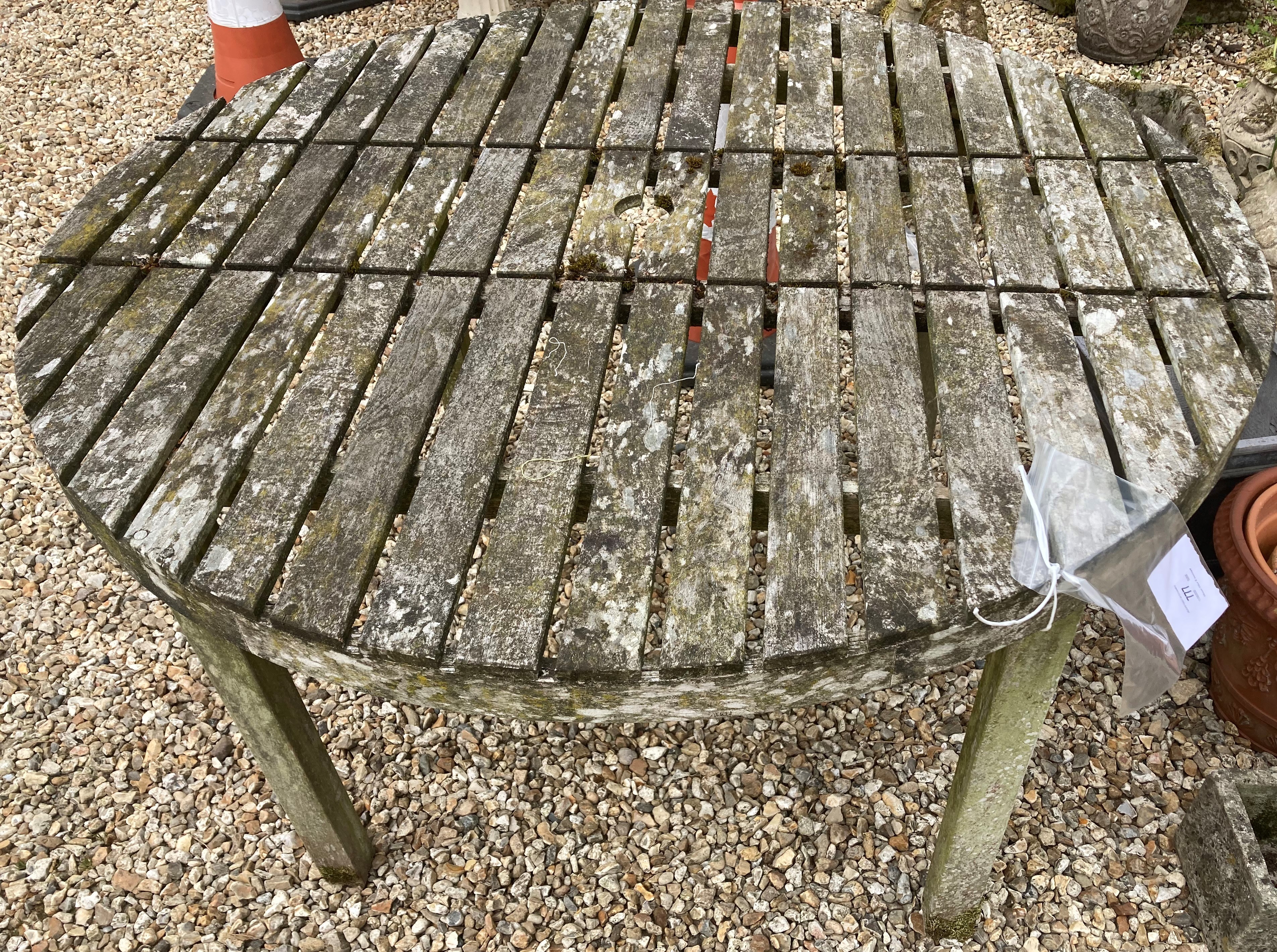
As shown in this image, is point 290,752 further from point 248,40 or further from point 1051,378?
point 248,40

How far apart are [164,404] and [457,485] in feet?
1.77

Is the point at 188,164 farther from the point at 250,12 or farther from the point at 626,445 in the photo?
the point at 250,12

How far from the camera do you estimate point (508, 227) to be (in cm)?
203

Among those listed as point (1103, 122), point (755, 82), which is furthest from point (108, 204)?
point (1103, 122)

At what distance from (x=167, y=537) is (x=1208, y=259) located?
6.11ft

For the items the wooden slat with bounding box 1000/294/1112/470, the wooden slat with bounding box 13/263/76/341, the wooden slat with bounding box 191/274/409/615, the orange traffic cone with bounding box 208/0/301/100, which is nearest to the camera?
the wooden slat with bounding box 191/274/409/615

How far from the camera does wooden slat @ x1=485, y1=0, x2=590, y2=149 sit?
213 centimetres

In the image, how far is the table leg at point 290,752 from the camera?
1.61 m

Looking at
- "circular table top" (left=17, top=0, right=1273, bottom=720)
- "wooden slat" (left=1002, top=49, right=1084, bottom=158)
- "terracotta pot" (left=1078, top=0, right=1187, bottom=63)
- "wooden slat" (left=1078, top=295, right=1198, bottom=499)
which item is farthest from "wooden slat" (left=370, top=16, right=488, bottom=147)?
"terracotta pot" (left=1078, top=0, right=1187, bottom=63)

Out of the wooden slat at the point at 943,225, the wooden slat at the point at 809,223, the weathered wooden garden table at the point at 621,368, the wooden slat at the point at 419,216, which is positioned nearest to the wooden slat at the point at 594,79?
the weathered wooden garden table at the point at 621,368

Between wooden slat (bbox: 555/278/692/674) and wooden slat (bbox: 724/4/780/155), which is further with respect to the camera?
wooden slat (bbox: 724/4/780/155)

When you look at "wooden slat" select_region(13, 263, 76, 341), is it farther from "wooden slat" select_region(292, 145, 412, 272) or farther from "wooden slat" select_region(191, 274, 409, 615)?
"wooden slat" select_region(191, 274, 409, 615)

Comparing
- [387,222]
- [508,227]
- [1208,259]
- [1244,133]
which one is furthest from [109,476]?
[1244,133]

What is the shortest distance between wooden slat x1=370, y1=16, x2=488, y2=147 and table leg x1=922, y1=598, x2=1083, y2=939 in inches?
64.3
